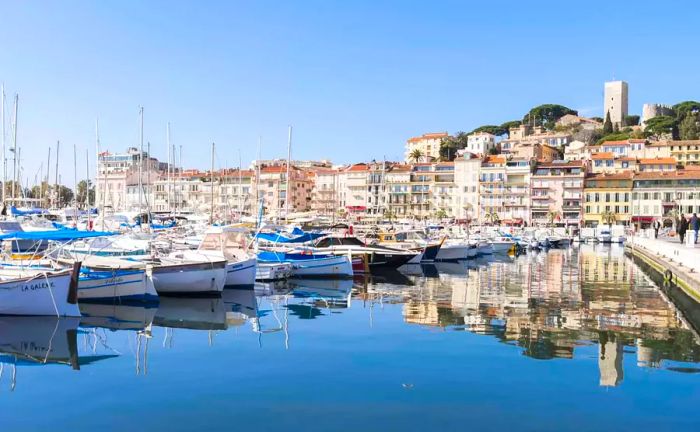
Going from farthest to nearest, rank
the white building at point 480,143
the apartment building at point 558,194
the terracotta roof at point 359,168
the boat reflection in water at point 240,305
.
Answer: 1. the white building at point 480,143
2. the terracotta roof at point 359,168
3. the apartment building at point 558,194
4. the boat reflection in water at point 240,305

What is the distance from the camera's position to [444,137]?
146 m

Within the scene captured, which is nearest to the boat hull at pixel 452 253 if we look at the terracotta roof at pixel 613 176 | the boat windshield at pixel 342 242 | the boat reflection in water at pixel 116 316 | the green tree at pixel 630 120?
the boat windshield at pixel 342 242

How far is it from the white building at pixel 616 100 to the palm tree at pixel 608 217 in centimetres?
7532

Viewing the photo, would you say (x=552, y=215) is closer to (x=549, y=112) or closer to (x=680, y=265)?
(x=680, y=265)

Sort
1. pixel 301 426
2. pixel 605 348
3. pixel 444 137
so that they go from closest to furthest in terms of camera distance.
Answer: pixel 301 426
pixel 605 348
pixel 444 137

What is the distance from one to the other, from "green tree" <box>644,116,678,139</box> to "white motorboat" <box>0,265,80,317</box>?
14556cm

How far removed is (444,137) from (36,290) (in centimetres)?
13302

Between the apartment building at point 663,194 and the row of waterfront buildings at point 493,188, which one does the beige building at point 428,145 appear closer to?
the row of waterfront buildings at point 493,188

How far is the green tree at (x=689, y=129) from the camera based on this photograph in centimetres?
13888

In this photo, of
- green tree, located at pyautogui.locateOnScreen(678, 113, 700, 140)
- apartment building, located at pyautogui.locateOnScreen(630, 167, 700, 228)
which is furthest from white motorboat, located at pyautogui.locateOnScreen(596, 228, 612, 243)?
green tree, located at pyautogui.locateOnScreen(678, 113, 700, 140)

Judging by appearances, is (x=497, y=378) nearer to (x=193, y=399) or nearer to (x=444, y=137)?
(x=193, y=399)

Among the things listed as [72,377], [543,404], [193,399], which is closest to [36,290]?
[72,377]

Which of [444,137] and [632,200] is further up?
[444,137]

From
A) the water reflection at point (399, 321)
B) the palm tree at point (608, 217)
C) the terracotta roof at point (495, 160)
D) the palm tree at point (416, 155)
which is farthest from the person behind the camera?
the palm tree at point (416, 155)
